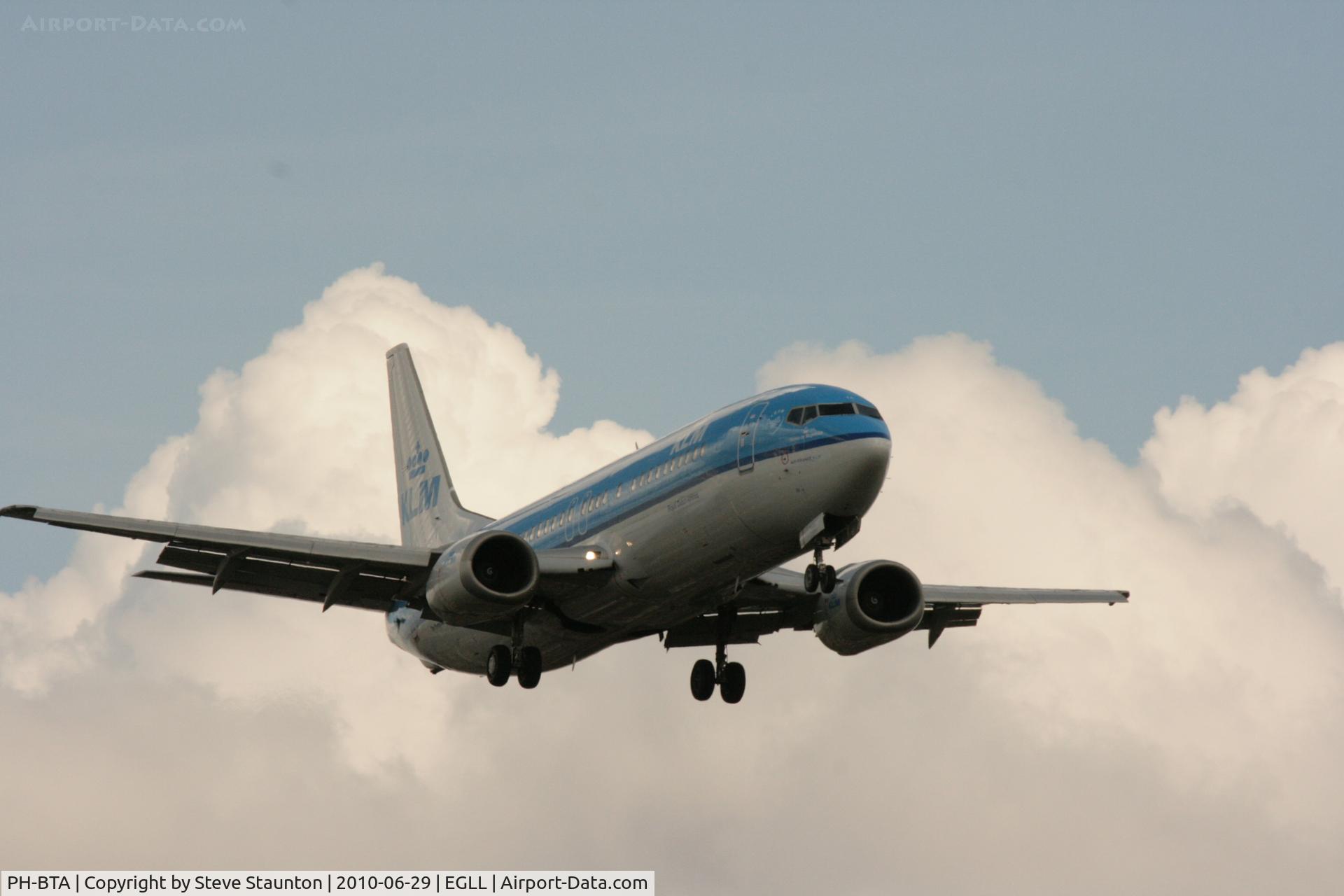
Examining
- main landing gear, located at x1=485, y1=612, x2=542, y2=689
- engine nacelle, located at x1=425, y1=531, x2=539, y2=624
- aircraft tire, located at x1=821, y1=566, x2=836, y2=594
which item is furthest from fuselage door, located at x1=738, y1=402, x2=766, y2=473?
main landing gear, located at x1=485, y1=612, x2=542, y2=689

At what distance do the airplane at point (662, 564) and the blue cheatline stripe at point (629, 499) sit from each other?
0.13 feet

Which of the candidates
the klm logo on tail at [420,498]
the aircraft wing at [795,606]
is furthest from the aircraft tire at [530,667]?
the klm logo on tail at [420,498]

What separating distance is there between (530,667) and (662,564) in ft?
17.2

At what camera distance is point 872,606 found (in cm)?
4638

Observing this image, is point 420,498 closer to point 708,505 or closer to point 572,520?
point 572,520

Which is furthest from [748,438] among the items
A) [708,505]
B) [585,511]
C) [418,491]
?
[418,491]

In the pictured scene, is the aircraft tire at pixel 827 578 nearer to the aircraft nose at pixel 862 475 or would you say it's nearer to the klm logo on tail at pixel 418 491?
the aircraft nose at pixel 862 475

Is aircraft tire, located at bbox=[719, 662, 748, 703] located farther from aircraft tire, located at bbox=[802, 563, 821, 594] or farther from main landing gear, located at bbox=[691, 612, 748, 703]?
aircraft tire, located at bbox=[802, 563, 821, 594]

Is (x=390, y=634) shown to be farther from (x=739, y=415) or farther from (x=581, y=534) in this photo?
(x=739, y=415)

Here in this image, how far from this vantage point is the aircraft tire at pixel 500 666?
44.3 meters

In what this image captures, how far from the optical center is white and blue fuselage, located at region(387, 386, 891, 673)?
3788 cm

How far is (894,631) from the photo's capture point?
151 feet

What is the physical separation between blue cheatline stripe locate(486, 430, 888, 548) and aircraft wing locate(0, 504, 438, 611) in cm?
322

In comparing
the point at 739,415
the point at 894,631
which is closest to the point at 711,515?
the point at 739,415
